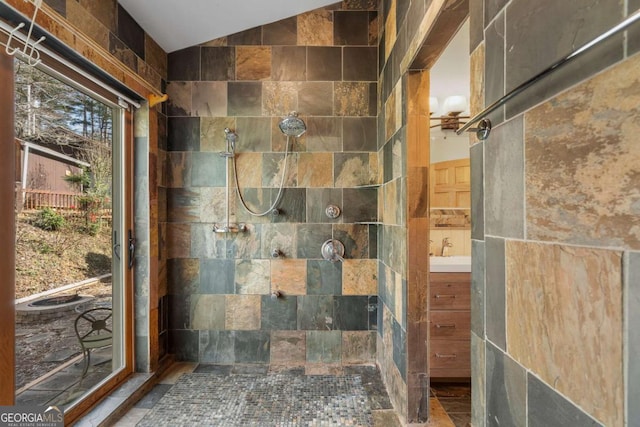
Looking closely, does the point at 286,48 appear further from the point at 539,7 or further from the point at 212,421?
the point at 212,421

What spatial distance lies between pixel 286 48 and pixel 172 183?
4.58 feet

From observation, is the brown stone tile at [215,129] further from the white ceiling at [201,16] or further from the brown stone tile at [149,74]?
the white ceiling at [201,16]

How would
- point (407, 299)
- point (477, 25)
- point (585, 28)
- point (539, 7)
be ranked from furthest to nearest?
point (407, 299), point (477, 25), point (539, 7), point (585, 28)

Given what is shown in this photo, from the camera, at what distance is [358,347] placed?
2.10 metres

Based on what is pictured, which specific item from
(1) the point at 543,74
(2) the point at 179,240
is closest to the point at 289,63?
(2) the point at 179,240

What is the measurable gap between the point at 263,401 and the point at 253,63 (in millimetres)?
2408

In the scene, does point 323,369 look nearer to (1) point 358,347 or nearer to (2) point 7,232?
(1) point 358,347

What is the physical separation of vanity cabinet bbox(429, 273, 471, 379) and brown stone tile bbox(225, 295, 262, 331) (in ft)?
4.27

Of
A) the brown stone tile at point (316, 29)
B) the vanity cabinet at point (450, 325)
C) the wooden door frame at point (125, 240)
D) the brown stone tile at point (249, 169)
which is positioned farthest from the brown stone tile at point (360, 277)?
the brown stone tile at point (316, 29)

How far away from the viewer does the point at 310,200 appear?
6.95 feet

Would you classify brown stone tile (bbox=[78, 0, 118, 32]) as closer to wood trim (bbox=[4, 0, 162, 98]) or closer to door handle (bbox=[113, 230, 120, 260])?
wood trim (bbox=[4, 0, 162, 98])

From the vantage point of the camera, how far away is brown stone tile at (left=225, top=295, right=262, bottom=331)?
211 cm

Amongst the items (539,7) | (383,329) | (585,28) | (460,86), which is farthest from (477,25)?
(383,329)

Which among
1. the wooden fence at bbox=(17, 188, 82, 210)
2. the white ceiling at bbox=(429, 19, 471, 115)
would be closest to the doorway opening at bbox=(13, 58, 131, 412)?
the wooden fence at bbox=(17, 188, 82, 210)
